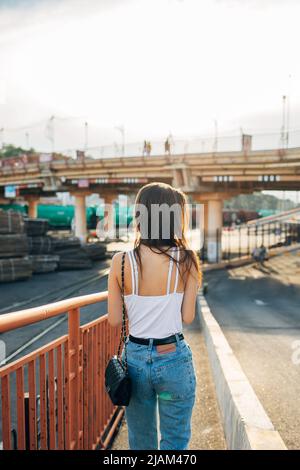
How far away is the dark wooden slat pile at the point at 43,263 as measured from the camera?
66.4ft

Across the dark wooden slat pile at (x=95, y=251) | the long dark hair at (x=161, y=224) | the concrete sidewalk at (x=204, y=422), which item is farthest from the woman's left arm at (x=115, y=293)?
the dark wooden slat pile at (x=95, y=251)

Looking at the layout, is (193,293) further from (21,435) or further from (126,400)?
(21,435)

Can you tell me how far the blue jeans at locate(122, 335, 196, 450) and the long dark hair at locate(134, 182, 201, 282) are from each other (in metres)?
0.52

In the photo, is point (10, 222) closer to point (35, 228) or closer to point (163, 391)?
point (35, 228)

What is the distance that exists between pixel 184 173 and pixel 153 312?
2435 cm

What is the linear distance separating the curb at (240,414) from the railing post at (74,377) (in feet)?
4.50

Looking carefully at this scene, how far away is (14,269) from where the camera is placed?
1727 cm

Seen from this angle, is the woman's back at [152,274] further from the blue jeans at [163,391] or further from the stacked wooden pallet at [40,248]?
the stacked wooden pallet at [40,248]

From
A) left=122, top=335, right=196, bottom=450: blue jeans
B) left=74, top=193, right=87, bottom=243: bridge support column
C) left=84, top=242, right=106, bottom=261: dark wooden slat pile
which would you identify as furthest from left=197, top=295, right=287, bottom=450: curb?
left=74, top=193, right=87, bottom=243: bridge support column

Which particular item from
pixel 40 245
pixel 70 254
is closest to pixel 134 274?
pixel 40 245

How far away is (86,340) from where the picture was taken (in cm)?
336
